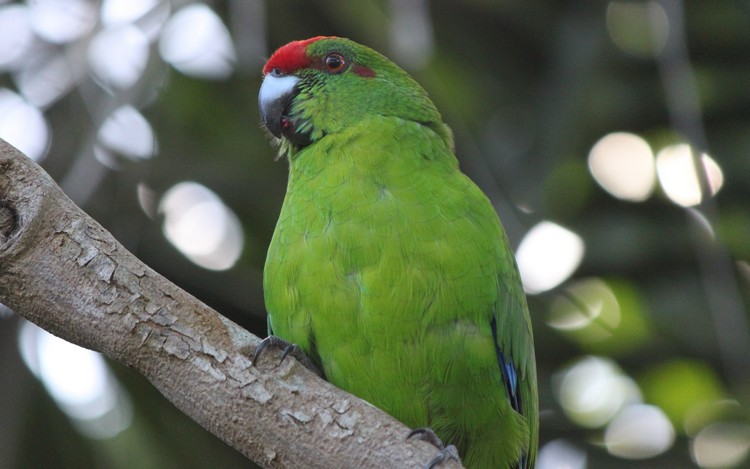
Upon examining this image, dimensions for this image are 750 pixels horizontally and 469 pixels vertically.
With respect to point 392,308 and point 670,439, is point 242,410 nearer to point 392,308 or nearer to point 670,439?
point 392,308

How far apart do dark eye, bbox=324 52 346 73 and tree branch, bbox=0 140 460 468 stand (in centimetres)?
140

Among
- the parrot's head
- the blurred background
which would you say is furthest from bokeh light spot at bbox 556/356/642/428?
the parrot's head

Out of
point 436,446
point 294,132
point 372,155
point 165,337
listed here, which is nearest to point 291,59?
point 294,132

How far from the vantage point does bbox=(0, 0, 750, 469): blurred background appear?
375 cm

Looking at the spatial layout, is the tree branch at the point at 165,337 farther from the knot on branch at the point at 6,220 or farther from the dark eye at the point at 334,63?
the dark eye at the point at 334,63

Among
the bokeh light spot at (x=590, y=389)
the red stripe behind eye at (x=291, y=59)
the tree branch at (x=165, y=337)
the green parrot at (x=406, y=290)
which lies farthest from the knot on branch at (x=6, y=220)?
the bokeh light spot at (x=590, y=389)

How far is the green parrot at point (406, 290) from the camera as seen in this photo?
2.81 m

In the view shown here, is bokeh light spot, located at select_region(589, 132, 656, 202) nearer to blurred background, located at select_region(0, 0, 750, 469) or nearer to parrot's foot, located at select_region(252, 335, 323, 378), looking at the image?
blurred background, located at select_region(0, 0, 750, 469)

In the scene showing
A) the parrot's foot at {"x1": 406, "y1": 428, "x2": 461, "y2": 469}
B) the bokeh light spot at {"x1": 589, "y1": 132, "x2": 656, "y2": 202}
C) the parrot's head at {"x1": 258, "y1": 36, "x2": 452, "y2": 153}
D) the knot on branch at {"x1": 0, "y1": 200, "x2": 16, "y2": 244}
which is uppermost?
the knot on branch at {"x1": 0, "y1": 200, "x2": 16, "y2": 244}

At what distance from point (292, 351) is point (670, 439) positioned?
7.46ft

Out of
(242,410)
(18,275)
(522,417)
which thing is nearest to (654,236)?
(522,417)

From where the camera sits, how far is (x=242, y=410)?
2342mm

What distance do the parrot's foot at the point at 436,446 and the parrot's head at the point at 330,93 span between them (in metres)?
1.24

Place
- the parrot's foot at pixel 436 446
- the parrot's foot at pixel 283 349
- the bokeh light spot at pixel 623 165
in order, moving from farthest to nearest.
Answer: the bokeh light spot at pixel 623 165 < the parrot's foot at pixel 283 349 < the parrot's foot at pixel 436 446
